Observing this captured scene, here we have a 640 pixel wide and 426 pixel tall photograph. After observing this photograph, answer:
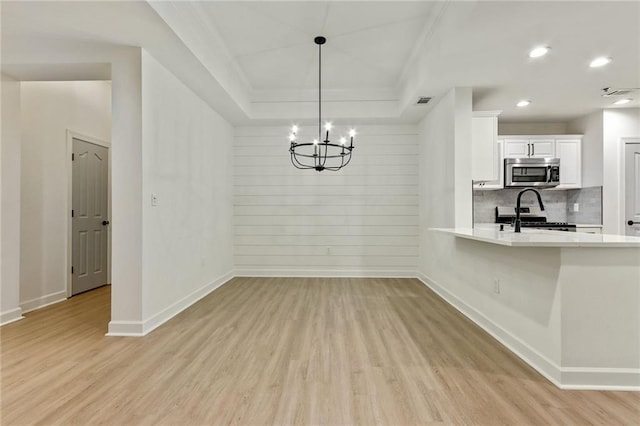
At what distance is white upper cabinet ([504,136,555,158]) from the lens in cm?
538

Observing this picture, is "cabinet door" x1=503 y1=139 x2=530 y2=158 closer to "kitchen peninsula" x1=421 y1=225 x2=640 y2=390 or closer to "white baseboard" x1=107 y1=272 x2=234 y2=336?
"kitchen peninsula" x1=421 y1=225 x2=640 y2=390

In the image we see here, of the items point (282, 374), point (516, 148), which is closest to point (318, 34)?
point (282, 374)

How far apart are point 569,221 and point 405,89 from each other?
383 centimetres

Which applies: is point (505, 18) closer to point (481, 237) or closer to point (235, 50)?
point (481, 237)

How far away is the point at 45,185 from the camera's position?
427 centimetres

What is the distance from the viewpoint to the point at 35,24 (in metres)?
2.75

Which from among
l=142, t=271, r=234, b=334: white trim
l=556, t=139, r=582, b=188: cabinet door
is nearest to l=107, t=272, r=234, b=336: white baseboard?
l=142, t=271, r=234, b=334: white trim

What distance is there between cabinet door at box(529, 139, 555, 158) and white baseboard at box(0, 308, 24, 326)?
24.4ft

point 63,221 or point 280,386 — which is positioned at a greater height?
point 63,221

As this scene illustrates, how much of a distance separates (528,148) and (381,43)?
330 cm

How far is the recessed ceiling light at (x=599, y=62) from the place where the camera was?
3.36 m

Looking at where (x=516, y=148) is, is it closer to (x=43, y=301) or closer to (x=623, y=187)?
(x=623, y=187)

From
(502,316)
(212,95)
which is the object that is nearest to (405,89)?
(212,95)

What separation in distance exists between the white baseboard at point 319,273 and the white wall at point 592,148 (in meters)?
3.26
